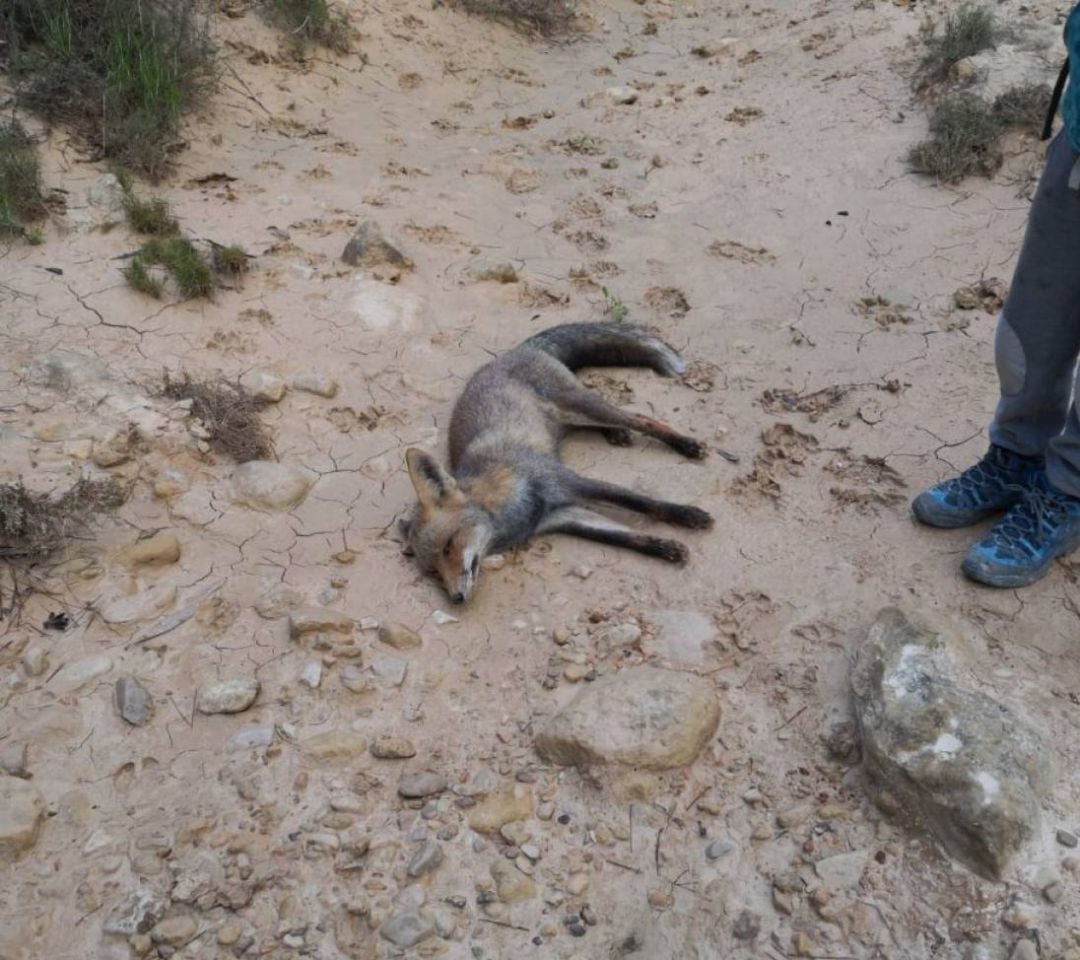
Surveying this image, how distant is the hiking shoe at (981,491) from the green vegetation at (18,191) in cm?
504

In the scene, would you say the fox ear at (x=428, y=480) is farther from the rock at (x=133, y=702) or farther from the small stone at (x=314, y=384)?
the rock at (x=133, y=702)

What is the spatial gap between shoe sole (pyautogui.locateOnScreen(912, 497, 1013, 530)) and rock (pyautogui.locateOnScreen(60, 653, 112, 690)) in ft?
10.3

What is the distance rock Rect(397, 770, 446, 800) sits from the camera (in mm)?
2582

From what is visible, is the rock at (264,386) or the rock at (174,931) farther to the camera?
the rock at (264,386)

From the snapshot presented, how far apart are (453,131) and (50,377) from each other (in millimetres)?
4122

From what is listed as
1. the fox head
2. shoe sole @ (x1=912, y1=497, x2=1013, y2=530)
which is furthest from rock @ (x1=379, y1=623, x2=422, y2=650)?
shoe sole @ (x1=912, y1=497, x2=1013, y2=530)

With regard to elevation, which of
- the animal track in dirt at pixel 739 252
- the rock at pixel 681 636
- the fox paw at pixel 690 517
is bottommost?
the rock at pixel 681 636

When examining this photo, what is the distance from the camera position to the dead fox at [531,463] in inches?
141

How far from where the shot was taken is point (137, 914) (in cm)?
226

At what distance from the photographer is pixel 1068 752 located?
7.84 feet

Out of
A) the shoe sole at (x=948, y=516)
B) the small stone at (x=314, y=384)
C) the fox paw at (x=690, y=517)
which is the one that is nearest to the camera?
the shoe sole at (x=948, y=516)

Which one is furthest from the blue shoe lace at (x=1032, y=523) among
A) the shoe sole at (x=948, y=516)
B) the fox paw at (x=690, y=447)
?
the fox paw at (x=690, y=447)

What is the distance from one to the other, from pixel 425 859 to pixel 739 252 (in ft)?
14.2

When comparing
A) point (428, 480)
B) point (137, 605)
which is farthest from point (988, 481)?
point (137, 605)
